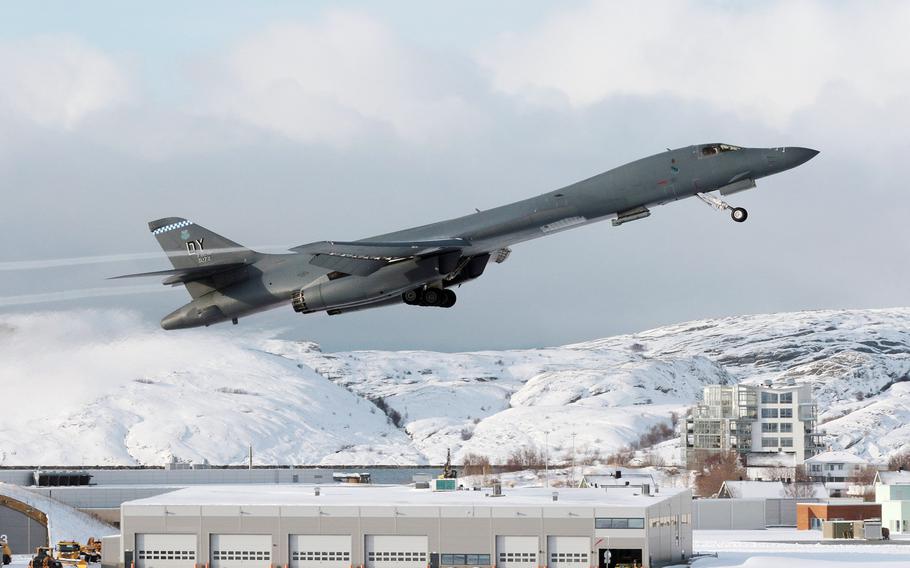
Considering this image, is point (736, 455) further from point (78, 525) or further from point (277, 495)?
point (277, 495)

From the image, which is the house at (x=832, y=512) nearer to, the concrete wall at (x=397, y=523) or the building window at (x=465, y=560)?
the concrete wall at (x=397, y=523)

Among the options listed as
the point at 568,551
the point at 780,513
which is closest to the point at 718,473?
the point at 780,513

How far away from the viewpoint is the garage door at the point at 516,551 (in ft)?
243

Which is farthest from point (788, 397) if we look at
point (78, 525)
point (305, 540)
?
point (305, 540)

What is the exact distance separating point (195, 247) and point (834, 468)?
418 ft

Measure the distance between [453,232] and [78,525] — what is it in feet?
201

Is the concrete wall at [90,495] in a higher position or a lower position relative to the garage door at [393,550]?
higher

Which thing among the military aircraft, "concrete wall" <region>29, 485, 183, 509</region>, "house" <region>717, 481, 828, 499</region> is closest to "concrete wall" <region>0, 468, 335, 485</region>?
"concrete wall" <region>29, 485, 183, 509</region>

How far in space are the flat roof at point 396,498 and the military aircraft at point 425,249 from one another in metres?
21.6

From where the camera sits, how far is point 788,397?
181 meters

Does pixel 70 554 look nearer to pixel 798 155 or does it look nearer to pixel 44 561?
pixel 44 561

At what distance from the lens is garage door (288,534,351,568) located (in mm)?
74438

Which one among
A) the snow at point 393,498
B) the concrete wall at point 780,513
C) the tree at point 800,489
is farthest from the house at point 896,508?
the snow at point 393,498

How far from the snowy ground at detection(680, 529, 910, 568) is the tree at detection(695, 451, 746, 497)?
3859 centimetres
